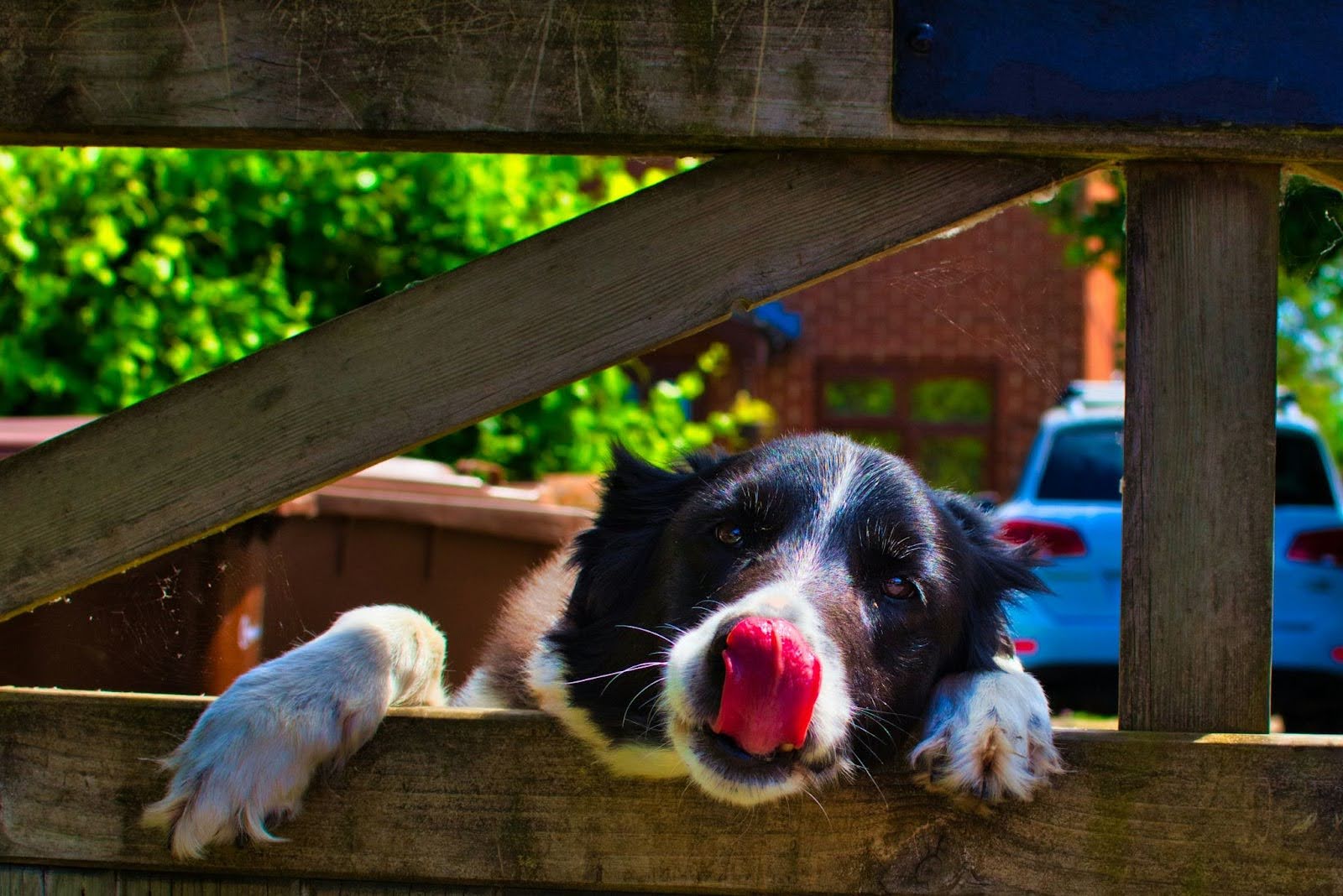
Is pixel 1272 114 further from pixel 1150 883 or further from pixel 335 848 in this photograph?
pixel 335 848

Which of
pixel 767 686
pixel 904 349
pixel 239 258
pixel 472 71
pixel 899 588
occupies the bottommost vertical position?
pixel 767 686

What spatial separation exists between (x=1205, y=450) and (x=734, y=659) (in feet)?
2.61

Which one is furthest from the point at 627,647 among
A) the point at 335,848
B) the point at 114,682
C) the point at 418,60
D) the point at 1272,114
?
the point at 1272,114

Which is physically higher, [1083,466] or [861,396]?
[861,396]

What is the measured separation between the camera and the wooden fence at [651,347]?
1898mm

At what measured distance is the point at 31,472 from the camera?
193cm

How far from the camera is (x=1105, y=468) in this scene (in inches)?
309

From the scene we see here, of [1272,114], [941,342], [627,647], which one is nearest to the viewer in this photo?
[1272,114]

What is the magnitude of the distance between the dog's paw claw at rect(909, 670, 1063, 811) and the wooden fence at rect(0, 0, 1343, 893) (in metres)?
0.04

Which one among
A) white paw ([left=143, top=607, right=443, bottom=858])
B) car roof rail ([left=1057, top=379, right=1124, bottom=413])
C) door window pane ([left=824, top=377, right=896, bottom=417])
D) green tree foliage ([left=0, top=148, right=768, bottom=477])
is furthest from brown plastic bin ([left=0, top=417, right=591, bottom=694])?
door window pane ([left=824, top=377, right=896, bottom=417])

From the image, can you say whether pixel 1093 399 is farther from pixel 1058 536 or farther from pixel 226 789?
pixel 226 789

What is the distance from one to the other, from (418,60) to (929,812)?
136 cm

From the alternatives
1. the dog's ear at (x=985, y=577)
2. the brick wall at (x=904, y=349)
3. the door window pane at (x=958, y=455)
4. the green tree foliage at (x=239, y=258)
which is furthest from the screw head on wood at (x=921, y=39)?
the door window pane at (x=958, y=455)

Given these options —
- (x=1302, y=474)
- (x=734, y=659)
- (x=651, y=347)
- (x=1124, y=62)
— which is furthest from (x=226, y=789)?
(x=1302, y=474)
